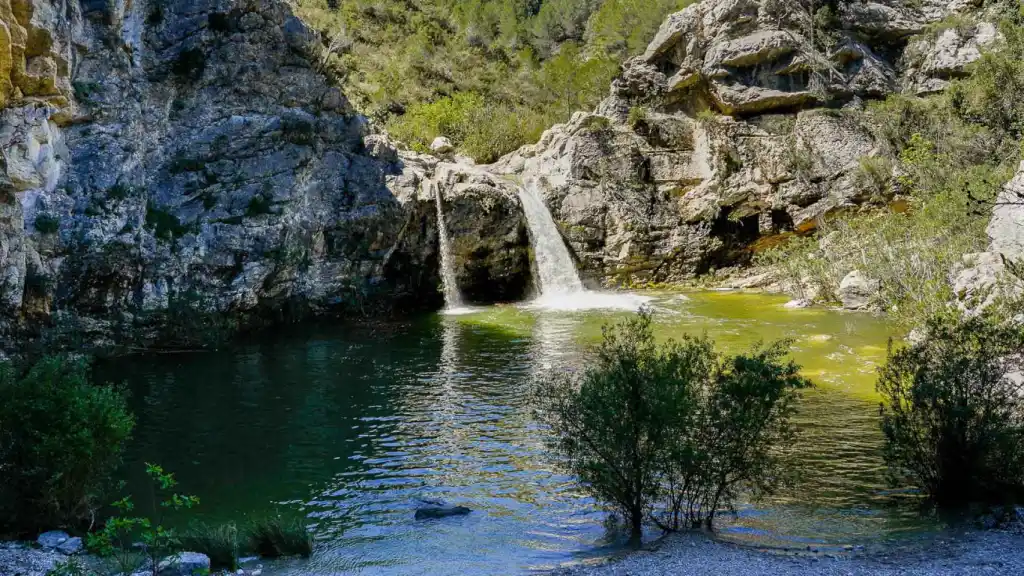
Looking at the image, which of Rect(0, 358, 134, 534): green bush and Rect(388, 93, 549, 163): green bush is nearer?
Rect(0, 358, 134, 534): green bush

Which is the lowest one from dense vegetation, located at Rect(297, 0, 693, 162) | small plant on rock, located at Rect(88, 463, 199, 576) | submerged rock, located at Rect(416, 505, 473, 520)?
submerged rock, located at Rect(416, 505, 473, 520)

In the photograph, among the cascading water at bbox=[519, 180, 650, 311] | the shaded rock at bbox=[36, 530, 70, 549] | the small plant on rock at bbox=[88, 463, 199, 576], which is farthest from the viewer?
the cascading water at bbox=[519, 180, 650, 311]

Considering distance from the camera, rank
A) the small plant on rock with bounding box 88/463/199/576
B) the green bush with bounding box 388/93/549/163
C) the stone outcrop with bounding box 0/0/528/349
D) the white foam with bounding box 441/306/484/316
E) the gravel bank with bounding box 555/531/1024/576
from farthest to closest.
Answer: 1. the green bush with bounding box 388/93/549/163
2. the white foam with bounding box 441/306/484/316
3. the stone outcrop with bounding box 0/0/528/349
4. the small plant on rock with bounding box 88/463/199/576
5. the gravel bank with bounding box 555/531/1024/576

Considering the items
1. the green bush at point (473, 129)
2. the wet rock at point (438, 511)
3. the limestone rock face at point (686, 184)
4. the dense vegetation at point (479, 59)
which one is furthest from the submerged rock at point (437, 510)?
the dense vegetation at point (479, 59)

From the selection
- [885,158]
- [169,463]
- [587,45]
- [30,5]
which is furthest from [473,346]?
[587,45]

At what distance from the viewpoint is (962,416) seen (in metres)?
10.5

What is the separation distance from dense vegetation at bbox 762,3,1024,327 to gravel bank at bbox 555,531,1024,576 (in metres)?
17.8

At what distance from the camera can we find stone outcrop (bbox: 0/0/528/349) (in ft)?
82.7

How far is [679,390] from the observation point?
10.3 m

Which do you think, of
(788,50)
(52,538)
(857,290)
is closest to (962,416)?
(52,538)

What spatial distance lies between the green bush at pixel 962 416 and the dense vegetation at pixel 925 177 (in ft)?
49.4

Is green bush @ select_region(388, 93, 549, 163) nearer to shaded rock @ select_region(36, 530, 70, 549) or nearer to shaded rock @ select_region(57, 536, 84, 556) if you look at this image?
shaded rock @ select_region(36, 530, 70, 549)

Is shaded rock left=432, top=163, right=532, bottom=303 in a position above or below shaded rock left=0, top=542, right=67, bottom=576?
above

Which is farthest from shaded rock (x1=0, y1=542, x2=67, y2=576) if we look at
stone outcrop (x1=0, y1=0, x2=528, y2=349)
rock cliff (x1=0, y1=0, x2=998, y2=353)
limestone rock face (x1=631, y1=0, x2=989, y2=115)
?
limestone rock face (x1=631, y1=0, x2=989, y2=115)
